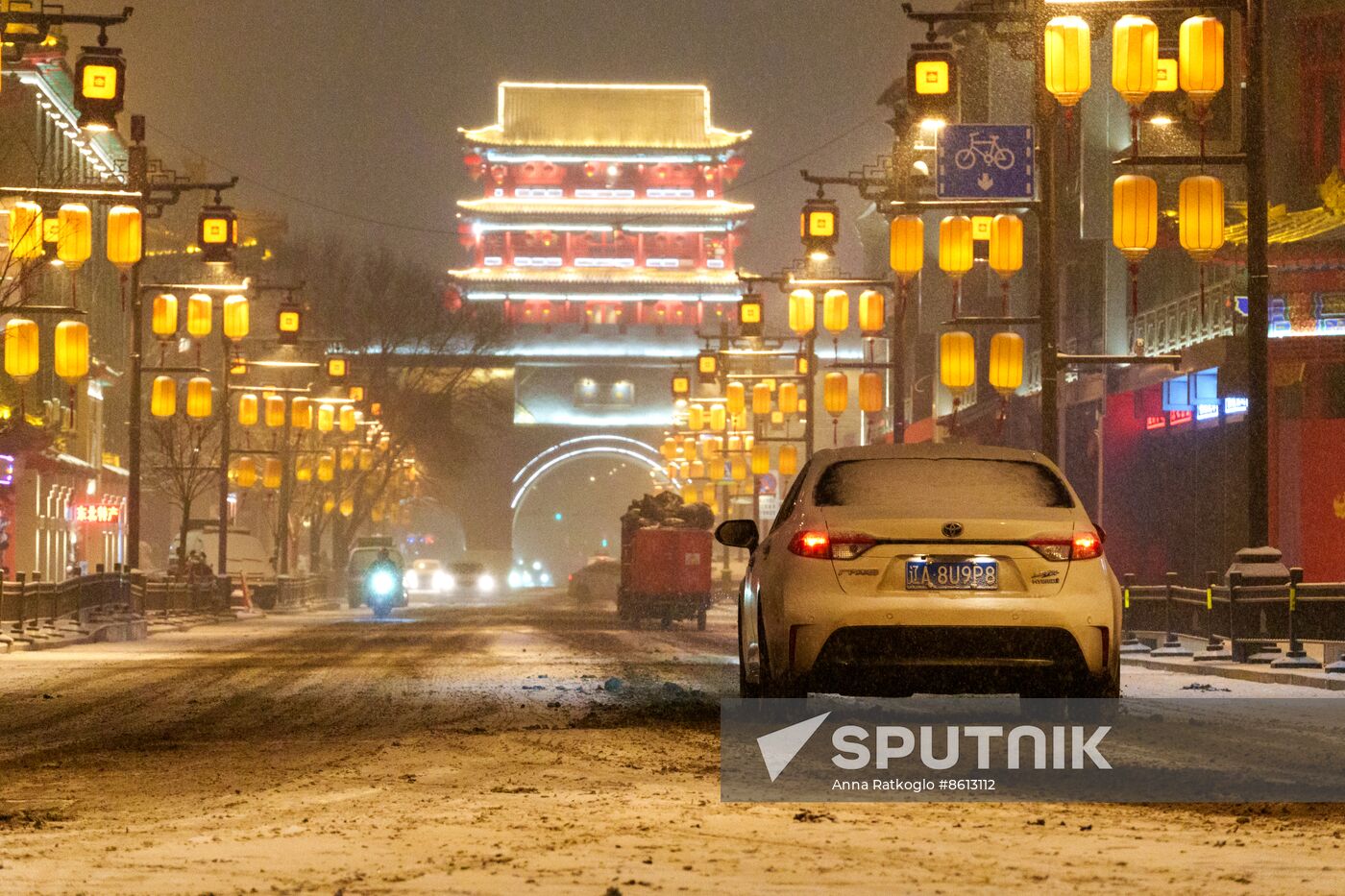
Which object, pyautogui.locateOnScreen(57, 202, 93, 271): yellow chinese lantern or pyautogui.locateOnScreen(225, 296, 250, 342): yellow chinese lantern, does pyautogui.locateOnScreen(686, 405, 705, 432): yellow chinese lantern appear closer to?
pyautogui.locateOnScreen(225, 296, 250, 342): yellow chinese lantern

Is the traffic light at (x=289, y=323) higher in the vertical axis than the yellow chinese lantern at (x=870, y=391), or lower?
higher

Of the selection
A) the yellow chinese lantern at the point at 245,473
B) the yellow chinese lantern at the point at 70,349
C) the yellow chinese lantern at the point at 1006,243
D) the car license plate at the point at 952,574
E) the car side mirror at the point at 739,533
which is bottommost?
the car license plate at the point at 952,574

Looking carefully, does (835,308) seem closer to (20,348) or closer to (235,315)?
(235,315)

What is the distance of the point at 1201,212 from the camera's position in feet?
76.2

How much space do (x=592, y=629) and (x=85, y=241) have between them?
499 inches

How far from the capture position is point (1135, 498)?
42781 millimetres

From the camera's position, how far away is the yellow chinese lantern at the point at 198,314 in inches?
1639

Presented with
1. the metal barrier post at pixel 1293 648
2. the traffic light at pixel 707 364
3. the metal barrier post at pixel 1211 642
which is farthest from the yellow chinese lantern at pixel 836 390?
the metal barrier post at pixel 1293 648

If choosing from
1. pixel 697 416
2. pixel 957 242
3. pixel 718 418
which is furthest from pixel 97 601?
pixel 697 416

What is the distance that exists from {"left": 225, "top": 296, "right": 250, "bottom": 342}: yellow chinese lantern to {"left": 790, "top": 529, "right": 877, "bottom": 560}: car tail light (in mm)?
33134

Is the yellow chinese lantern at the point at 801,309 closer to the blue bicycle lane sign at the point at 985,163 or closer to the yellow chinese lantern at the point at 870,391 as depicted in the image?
the yellow chinese lantern at the point at 870,391

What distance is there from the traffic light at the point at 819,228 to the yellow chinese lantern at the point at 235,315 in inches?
480

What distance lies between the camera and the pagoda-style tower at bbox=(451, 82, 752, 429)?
108188 mm

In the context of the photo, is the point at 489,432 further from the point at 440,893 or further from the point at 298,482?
the point at 440,893
